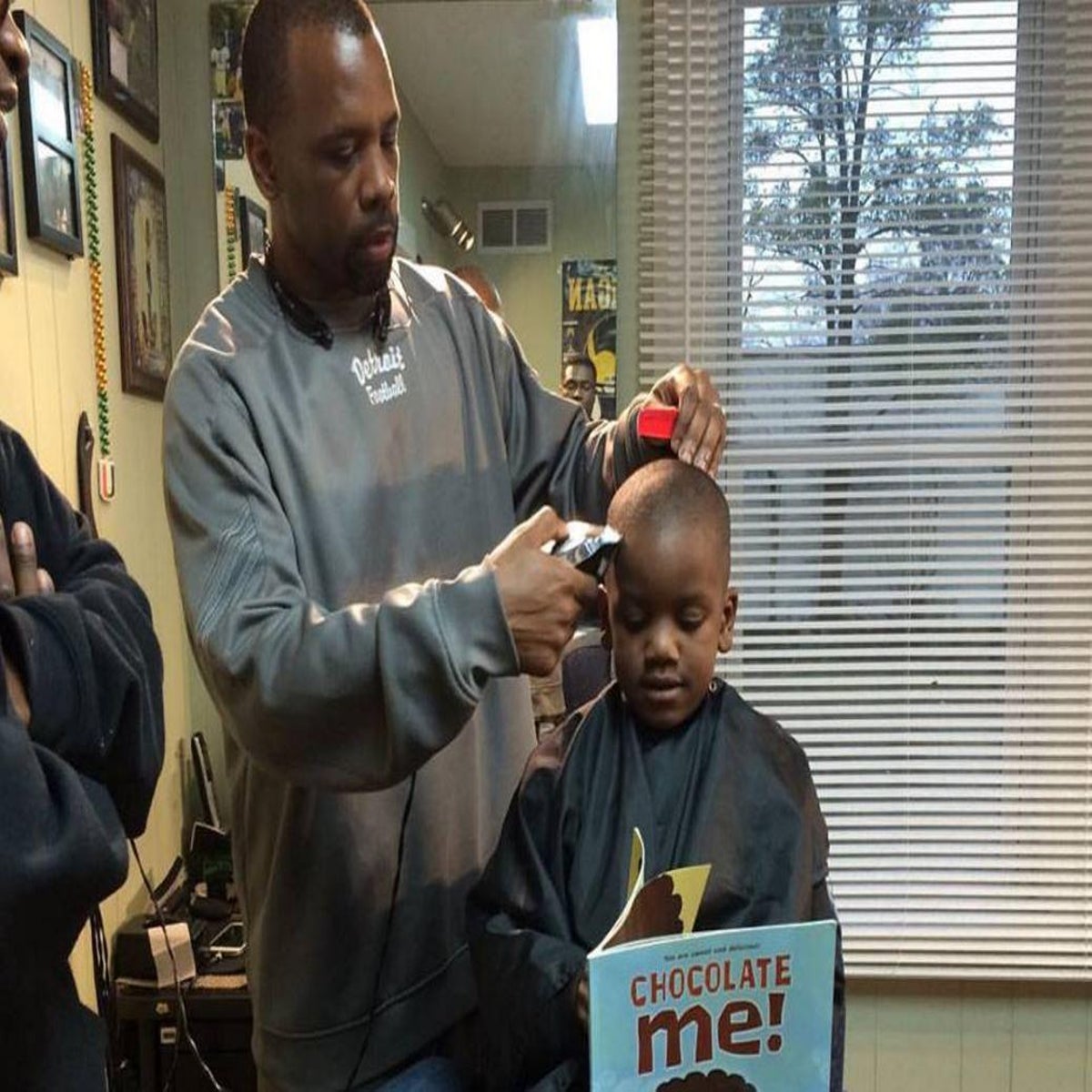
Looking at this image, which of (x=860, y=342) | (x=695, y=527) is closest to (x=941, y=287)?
(x=860, y=342)

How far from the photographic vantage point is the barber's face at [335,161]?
92cm

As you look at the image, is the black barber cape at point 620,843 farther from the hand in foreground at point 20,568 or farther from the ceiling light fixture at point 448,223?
the ceiling light fixture at point 448,223

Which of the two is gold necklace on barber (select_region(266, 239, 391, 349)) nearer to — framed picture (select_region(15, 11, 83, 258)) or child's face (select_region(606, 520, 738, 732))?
child's face (select_region(606, 520, 738, 732))

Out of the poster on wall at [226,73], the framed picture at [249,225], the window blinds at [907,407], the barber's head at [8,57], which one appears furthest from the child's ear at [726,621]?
the poster on wall at [226,73]

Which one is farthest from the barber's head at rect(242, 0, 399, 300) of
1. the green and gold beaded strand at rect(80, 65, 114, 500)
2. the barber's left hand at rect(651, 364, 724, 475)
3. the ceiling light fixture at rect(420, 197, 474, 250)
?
the ceiling light fixture at rect(420, 197, 474, 250)

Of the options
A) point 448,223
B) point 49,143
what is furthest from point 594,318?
point 49,143

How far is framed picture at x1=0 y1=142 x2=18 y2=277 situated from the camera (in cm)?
154

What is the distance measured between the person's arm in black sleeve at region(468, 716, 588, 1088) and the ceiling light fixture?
4.45 ft

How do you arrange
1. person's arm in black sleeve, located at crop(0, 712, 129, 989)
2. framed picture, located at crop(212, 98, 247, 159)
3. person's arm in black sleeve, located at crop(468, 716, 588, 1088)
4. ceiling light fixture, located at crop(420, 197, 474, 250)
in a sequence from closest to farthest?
1. person's arm in black sleeve, located at crop(0, 712, 129, 989)
2. person's arm in black sleeve, located at crop(468, 716, 588, 1088)
3. ceiling light fixture, located at crop(420, 197, 474, 250)
4. framed picture, located at crop(212, 98, 247, 159)

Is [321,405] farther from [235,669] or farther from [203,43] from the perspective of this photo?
[203,43]

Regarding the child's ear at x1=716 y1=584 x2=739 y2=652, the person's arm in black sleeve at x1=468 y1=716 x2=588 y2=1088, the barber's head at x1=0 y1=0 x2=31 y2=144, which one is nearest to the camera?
the barber's head at x1=0 y1=0 x2=31 y2=144

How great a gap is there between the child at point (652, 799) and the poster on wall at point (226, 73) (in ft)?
5.41

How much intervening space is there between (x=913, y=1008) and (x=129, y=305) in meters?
2.13

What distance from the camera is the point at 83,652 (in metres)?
0.80
